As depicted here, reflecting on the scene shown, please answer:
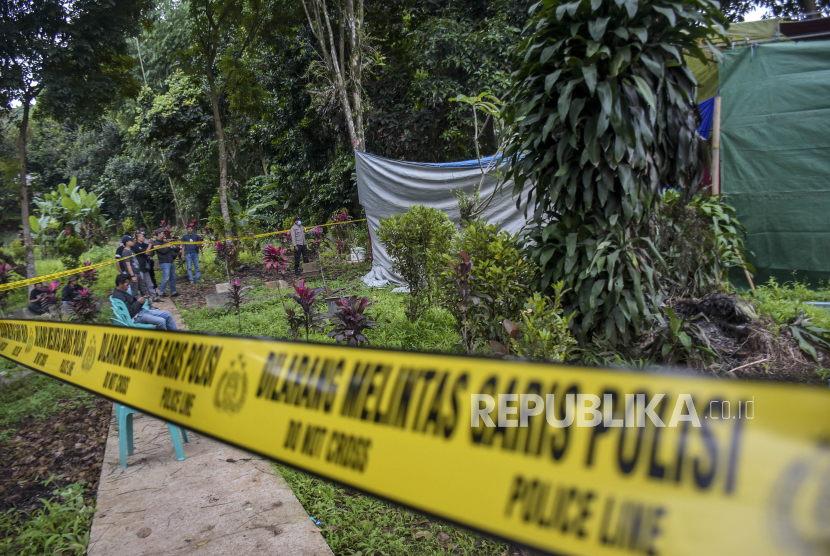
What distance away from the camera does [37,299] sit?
9.00m

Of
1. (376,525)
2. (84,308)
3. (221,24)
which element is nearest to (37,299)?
(84,308)

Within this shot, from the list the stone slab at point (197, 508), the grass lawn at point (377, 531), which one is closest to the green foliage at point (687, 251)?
the grass lawn at point (377, 531)

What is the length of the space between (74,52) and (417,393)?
10509mm

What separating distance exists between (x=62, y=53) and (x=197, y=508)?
891 centimetres

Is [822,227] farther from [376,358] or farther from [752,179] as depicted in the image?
[376,358]

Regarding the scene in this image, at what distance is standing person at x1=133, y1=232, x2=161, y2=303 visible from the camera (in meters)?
10.4

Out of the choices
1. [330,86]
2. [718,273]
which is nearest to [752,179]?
[718,273]

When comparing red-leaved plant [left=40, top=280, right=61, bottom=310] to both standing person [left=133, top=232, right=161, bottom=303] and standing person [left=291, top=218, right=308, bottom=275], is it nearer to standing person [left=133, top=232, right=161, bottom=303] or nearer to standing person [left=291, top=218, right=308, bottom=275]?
standing person [left=133, top=232, right=161, bottom=303]

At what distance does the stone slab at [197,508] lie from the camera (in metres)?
2.78

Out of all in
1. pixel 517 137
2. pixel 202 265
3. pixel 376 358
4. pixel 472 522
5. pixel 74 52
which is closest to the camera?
pixel 472 522

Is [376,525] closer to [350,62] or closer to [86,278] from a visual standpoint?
[86,278]

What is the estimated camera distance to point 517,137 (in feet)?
14.5

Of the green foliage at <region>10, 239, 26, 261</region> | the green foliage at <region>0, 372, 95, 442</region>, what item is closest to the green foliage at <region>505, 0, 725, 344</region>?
the green foliage at <region>0, 372, 95, 442</region>

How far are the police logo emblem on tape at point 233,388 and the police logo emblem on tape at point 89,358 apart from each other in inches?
51.6
